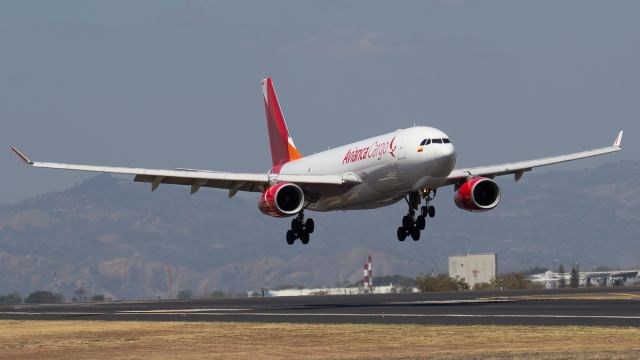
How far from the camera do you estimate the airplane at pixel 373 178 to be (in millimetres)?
64250

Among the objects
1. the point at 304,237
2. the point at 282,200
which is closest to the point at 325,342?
the point at 282,200

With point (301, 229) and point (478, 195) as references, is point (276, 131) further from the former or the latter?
point (478, 195)

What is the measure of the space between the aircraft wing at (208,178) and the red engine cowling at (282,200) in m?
1.00

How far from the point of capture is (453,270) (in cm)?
17838

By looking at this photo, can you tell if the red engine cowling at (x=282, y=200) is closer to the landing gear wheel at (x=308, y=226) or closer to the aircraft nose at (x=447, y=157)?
the landing gear wheel at (x=308, y=226)

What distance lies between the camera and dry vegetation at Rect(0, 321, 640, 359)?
1565 inches

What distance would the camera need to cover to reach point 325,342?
4506 cm

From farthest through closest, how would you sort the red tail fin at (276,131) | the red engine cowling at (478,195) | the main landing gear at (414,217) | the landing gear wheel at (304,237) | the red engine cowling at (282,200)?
the red tail fin at (276,131), the landing gear wheel at (304,237), the main landing gear at (414,217), the red engine cowling at (282,200), the red engine cowling at (478,195)

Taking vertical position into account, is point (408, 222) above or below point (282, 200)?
below

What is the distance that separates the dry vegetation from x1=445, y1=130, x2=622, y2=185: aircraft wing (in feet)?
65.5

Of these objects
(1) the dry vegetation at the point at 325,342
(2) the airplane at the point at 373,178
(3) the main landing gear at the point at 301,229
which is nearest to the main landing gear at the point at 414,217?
(2) the airplane at the point at 373,178

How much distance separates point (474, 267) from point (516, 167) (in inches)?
4059

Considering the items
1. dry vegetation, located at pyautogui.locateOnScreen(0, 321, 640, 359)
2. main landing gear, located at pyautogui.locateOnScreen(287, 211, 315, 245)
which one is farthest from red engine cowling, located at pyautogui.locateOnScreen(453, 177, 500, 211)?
dry vegetation, located at pyautogui.locateOnScreen(0, 321, 640, 359)

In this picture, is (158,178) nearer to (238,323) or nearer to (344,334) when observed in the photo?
(238,323)
